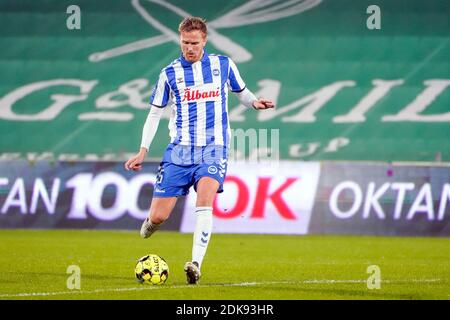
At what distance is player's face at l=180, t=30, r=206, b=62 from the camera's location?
8.33 meters

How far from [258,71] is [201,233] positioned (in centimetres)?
1417

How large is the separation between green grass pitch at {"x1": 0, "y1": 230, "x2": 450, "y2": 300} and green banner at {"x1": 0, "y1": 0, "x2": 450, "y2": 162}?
590 cm

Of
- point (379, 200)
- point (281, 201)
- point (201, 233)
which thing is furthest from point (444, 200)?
point (201, 233)

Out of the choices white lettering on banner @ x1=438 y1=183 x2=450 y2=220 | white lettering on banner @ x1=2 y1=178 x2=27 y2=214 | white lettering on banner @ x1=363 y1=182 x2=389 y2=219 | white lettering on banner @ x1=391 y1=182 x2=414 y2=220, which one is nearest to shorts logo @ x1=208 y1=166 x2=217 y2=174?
white lettering on banner @ x1=363 y1=182 x2=389 y2=219

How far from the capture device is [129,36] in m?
22.5

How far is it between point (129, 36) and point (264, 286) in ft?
48.6

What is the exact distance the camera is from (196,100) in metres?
8.66

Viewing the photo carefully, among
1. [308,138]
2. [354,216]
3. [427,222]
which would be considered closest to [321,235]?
[354,216]

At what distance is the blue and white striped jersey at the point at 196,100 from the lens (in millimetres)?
8617


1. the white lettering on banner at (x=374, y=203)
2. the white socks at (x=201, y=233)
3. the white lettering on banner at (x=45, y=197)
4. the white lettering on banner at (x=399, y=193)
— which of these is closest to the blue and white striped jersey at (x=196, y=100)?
the white socks at (x=201, y=233)

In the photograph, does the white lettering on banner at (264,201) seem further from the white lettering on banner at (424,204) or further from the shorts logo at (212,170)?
the shorts logo at (212,170)

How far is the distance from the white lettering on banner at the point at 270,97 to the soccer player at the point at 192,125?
1306cm

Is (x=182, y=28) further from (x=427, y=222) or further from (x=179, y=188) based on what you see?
(x=427, y=222)

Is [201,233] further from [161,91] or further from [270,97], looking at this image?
[270,97]
